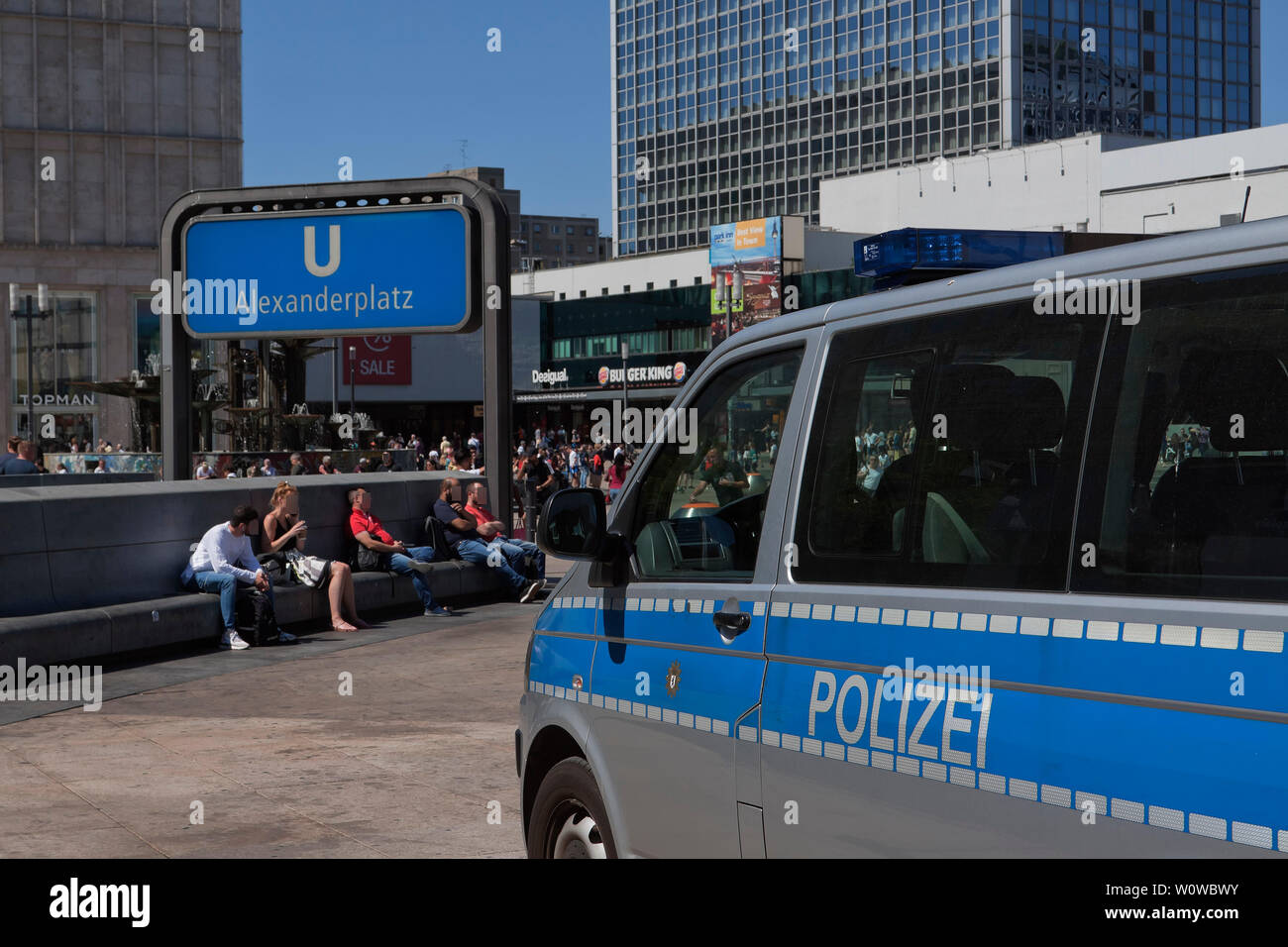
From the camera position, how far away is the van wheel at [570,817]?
14.0 ft

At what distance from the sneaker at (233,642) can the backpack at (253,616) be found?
0.07 meters

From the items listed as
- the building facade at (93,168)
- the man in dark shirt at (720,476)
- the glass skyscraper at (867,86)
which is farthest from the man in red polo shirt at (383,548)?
the glass skyscraper at (867,86)

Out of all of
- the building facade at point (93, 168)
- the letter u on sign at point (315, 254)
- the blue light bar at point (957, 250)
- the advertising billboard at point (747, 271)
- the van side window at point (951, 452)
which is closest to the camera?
the van side window at point (951, 452)

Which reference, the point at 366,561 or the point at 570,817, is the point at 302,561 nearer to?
the point at 366,561

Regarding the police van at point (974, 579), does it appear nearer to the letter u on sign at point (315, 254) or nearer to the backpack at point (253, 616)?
the backpack at point (253, 616)

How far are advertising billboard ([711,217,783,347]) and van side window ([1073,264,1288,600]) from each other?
266ft

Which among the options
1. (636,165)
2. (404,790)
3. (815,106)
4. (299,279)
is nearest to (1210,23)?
(815,106)

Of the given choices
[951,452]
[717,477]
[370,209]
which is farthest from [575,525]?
[370,209]

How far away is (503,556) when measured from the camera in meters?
17.3

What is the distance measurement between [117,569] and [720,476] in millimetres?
9534

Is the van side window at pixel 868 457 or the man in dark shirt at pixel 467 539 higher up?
the van side window at pixel 868 457

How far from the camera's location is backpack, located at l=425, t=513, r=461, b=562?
16.9 m
